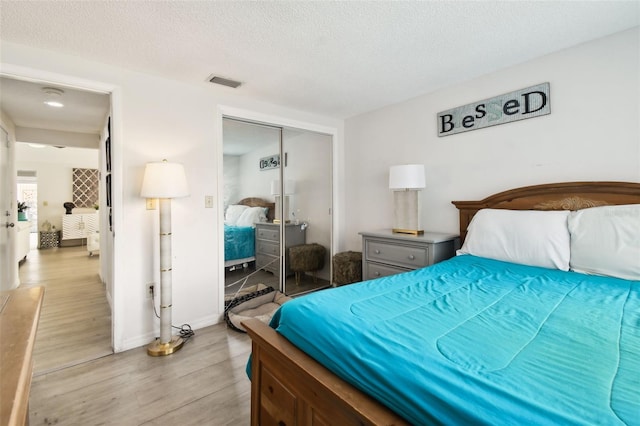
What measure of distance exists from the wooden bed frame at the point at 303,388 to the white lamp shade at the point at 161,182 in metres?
1.29

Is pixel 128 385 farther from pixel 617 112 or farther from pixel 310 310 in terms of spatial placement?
pixel 617 112

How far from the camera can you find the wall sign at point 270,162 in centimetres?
338

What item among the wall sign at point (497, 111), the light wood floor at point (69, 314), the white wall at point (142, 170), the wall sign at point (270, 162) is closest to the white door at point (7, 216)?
the light wood floor at point (69, 314)

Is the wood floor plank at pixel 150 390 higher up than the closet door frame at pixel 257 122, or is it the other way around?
the closet door frame at pixel 257 122

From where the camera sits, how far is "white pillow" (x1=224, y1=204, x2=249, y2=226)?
10.0 feet

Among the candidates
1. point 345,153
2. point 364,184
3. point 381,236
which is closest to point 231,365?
point 381,236

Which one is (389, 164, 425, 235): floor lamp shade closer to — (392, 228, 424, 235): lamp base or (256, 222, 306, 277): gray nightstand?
(392, 228, 424, 235): lamp base

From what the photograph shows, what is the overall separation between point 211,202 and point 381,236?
1707 millimetres

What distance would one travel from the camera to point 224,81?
2668 mm

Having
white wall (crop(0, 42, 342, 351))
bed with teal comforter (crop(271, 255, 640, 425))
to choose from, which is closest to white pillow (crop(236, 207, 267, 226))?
white wall (crop(0, 42, 342, 351))

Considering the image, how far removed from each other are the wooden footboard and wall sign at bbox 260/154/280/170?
2.22 metres

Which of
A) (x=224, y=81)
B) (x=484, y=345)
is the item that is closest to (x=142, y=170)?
(x=224, y=81)

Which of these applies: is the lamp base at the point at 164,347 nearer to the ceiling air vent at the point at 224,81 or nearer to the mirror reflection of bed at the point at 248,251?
the mirror reflection of bed at the point at 248,251

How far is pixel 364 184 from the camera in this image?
3.77m
